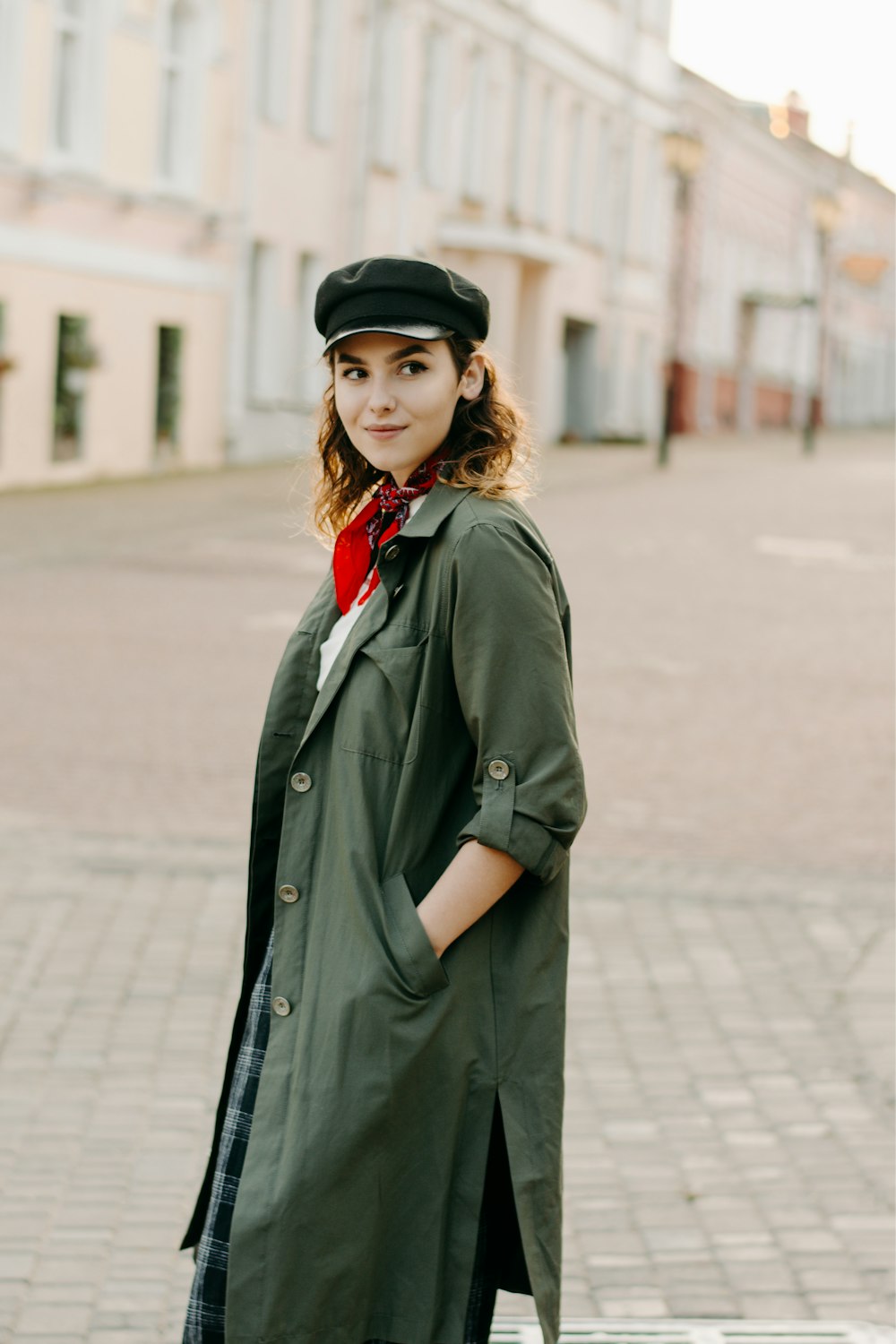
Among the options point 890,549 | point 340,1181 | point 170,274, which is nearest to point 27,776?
point 340,1181

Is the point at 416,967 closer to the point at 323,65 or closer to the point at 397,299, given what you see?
the point at 397,299

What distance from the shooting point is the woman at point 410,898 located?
2.55 meters

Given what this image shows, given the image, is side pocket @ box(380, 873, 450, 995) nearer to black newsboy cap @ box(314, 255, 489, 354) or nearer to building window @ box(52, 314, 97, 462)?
black newsboy cap @ box(314, 255, 489, 354)

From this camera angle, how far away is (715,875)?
24.3 feet

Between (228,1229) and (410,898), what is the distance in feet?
1.77

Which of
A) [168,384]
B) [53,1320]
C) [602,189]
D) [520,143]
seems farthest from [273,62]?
[53,1320]

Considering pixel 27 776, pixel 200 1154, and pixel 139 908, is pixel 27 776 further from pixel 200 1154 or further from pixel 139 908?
pixel 200 1154

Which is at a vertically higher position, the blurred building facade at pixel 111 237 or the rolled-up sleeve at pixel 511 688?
the blurred building facade at pixel 111 237

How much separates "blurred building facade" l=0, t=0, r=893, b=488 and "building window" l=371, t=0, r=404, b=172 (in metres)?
0.06

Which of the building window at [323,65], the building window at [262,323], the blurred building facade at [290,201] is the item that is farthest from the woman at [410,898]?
the building window at [323,65]

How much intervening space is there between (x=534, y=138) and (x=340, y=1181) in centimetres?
3455

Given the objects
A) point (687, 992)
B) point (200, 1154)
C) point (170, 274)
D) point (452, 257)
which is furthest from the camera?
point (452, 257)

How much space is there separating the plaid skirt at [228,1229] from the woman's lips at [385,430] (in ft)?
2.24

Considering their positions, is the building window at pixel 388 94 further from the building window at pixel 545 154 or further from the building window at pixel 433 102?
the building window at pixel 545 154
